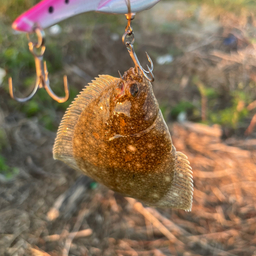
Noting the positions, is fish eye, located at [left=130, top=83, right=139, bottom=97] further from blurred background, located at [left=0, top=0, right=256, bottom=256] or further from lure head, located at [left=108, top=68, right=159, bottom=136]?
blurred background, located at [left=0, top=0, right=256, bottom=256]

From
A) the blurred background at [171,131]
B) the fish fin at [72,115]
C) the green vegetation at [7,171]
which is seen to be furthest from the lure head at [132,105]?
the green vegetation at [7,171]

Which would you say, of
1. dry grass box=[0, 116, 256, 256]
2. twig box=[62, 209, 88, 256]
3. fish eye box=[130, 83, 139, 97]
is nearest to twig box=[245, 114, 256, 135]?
dry grass box=[0, 116, 256, 256]

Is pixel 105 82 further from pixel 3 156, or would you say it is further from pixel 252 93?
pixel 252 93

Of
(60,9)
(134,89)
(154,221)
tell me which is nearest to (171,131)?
(154,221)

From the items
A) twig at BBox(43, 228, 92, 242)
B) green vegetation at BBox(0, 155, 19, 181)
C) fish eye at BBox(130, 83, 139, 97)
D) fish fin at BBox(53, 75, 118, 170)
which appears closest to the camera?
fish eye at BBox(130, 83, 139, 97)

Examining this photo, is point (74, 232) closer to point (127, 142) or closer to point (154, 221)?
point (154, 221)

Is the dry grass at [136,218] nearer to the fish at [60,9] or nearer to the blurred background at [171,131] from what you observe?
the blurred background at [171,131]
